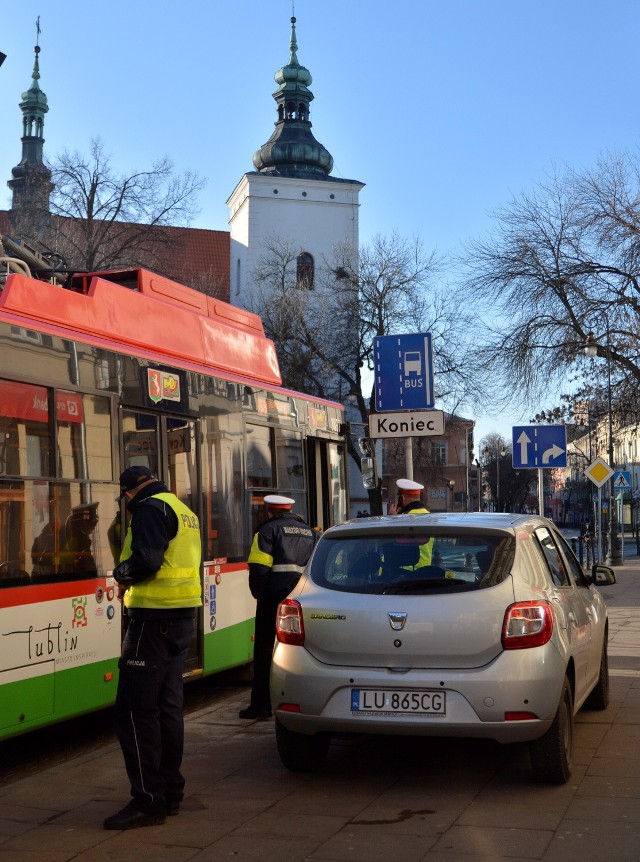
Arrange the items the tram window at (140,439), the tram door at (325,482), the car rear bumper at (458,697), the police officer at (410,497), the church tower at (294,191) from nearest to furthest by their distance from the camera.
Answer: the car rear bumper at (458,697)
the tram window at (140,439)
the police officer at (410,497)
the tram door at (325,482)
the church tower at (294,191)

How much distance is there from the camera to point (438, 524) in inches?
280

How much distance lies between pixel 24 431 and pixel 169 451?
222 cm

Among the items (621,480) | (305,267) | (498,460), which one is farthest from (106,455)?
(498,460)

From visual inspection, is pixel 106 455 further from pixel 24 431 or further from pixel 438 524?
pixel 438 524

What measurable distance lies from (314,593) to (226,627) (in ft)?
11.8

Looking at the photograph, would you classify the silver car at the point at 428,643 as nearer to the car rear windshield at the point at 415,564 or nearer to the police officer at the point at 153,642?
the car rear windshield at the point at 415,564

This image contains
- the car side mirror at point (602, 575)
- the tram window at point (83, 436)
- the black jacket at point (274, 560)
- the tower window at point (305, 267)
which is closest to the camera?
the tram window at point (83, 436)

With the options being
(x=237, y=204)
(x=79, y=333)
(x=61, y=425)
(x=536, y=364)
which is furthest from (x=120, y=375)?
(x=237, y=204)

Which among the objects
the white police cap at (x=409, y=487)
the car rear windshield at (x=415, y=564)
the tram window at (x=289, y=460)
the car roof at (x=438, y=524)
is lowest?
the car rear windshield at (x=415, y=564)

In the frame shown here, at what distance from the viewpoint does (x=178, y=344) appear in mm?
10883

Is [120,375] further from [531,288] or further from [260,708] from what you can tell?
[531,288]

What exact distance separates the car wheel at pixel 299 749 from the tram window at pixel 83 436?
7.54 feet

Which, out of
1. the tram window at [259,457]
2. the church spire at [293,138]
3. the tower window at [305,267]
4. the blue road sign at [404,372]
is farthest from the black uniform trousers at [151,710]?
the church spire at [293,138]

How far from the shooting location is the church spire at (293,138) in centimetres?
7475
